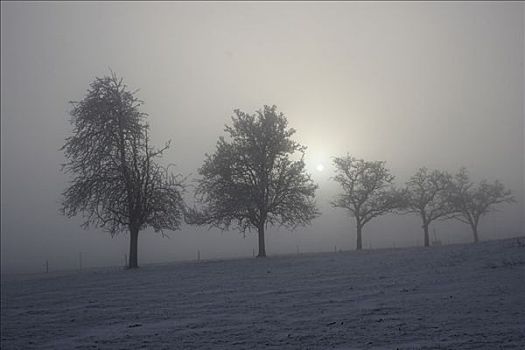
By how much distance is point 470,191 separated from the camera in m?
66.8

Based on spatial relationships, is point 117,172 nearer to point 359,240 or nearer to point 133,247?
point 133,247

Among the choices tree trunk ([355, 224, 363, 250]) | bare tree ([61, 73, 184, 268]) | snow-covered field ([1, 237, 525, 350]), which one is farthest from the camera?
tree trunk ([355, 224, 363, 250])

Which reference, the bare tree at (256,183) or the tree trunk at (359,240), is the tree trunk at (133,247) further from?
the tree trunk at (359,240)

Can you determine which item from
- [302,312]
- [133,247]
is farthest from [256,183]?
[302,312]

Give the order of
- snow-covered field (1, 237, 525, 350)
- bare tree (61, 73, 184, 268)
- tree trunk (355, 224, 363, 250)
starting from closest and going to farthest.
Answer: snow-covered field (1, 237, 525, 350)
bare tree (61, 73, 184, 268)
tree trunk (355, 224, 363, 250)

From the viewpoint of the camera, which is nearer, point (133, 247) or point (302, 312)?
point (302, 312)

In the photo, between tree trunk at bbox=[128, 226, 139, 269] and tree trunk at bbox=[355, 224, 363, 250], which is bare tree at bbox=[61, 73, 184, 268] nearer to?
tree trunk at bbox=[128, 226, 139, 269]

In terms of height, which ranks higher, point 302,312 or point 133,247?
point 133,247

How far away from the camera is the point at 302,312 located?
10.8 meters

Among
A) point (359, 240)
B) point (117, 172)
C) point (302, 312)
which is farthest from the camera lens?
point (359, 240)

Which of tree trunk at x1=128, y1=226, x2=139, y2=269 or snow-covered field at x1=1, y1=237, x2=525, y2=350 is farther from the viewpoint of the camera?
tree trunk at x1=128, y1=226, x2=139, y2=269

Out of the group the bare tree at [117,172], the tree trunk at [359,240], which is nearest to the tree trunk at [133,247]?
the bare tree at [117,172]

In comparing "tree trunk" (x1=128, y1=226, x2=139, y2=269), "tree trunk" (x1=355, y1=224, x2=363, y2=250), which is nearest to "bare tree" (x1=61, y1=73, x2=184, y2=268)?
"tree trunk" (x1=128, y1=226, x2=139, y2=269)

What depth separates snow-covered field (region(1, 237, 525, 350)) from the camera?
8102 millimetres
